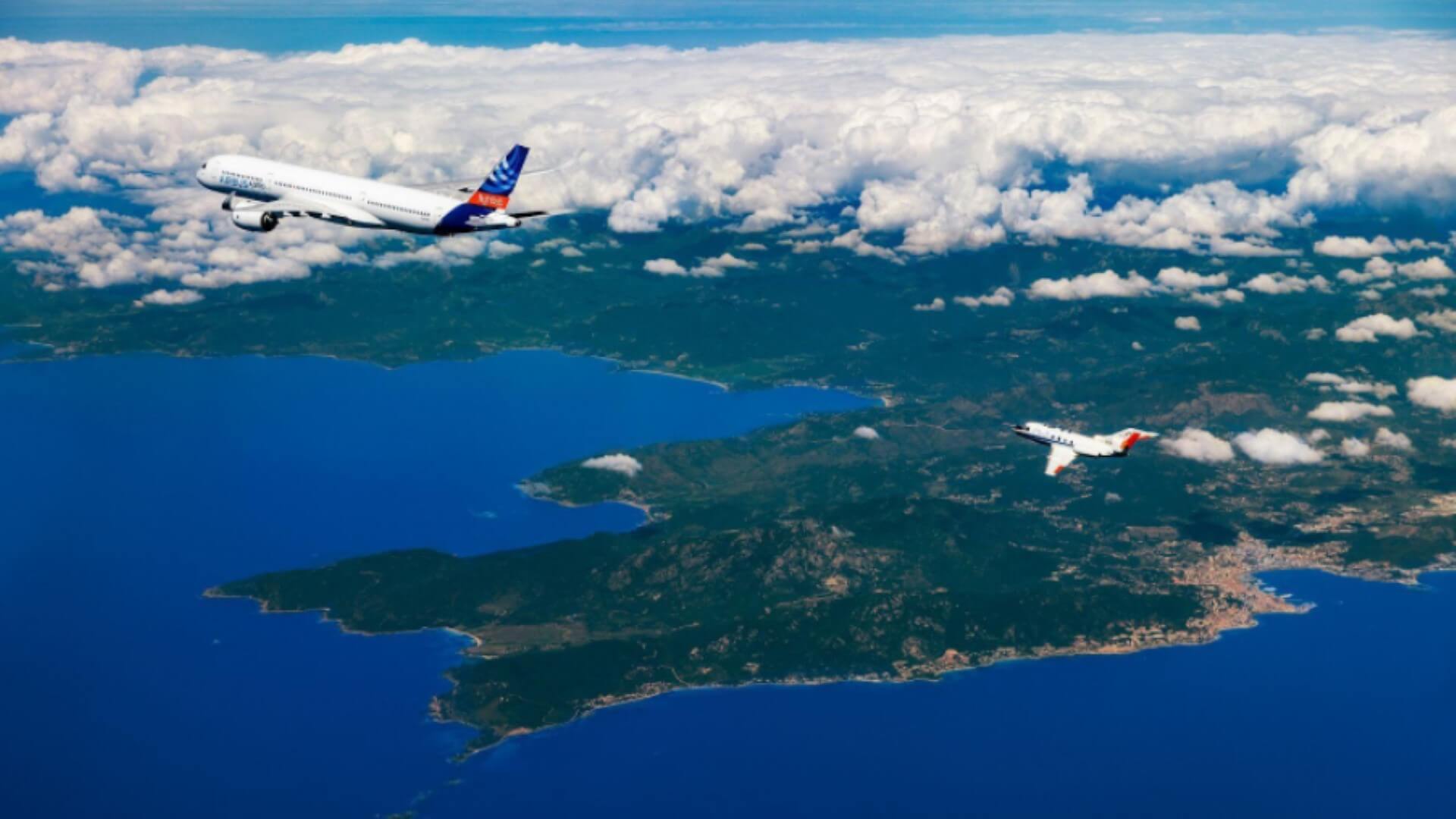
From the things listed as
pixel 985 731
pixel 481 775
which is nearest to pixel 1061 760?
pixel 985 731

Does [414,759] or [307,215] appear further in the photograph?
[414,759]

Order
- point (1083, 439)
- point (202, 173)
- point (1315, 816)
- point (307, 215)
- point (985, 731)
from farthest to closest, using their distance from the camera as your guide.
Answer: point (985, 731) < point (1315, 816) < point (1083, 439) < point (202, 173) < point (307, 215)

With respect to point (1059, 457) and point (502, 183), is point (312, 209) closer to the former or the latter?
point (502, 183)

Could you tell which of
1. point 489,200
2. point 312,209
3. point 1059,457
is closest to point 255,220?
point 312,209

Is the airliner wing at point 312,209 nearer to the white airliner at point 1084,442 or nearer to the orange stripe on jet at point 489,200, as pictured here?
the orange stripe on jet at point 489,200

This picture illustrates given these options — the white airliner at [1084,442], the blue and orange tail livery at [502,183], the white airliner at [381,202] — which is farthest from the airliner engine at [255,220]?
the white airliner at [1084,442]

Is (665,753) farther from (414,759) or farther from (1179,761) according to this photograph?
(1179,761)
